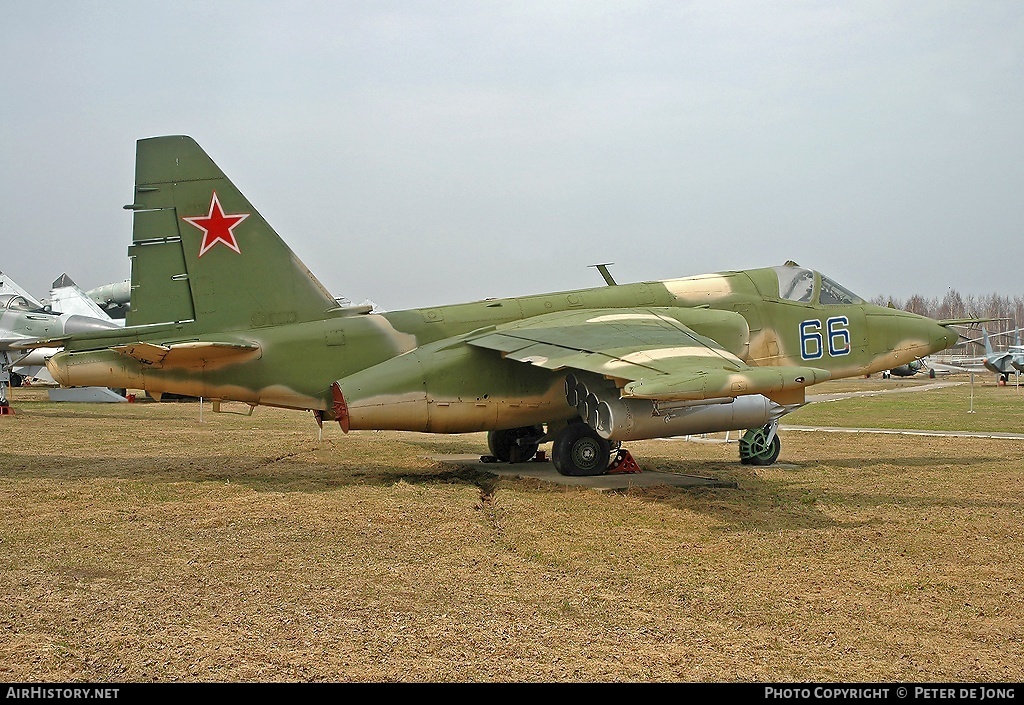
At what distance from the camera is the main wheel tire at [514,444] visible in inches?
560

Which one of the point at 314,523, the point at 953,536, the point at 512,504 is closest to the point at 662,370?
the point at 512,504

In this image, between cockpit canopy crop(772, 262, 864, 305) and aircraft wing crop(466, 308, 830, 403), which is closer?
aircraft wing crop(466, 308, 830, 403)

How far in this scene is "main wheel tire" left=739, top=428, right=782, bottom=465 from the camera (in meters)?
14.6

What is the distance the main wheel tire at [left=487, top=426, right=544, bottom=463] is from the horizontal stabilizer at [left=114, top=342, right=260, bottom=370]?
4.42 m

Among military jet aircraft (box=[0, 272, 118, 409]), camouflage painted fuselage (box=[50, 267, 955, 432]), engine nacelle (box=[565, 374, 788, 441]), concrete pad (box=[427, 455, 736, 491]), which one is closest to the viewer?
engine nacelle (box=[565, 374, 788, 441])

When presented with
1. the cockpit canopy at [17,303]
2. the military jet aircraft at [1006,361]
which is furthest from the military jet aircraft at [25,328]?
the military jet aircraft at [1006,361]

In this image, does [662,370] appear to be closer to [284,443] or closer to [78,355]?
[78,355]

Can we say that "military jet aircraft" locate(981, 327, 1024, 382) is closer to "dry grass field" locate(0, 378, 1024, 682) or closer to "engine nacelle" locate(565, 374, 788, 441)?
"dry grass field" locate(0, 378, 1024, 682)

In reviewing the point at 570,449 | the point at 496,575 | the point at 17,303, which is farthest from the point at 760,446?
the point at 17,303

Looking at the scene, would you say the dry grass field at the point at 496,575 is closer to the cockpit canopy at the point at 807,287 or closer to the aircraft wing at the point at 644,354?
the aircraft wing at the point at 644,354

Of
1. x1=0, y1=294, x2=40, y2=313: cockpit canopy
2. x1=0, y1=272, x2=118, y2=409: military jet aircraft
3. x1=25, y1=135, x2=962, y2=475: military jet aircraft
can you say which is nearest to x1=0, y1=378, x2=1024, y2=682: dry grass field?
x1=25, y1=135, x2=962, y2=475: military jet aircraft

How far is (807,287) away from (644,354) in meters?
5.40

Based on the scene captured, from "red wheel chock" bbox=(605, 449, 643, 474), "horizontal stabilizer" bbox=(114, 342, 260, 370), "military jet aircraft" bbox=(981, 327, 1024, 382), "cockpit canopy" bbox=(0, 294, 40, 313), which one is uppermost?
"cockpit canopy" bbox=(0, 294, 40, 313)

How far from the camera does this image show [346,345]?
40.1 feet
